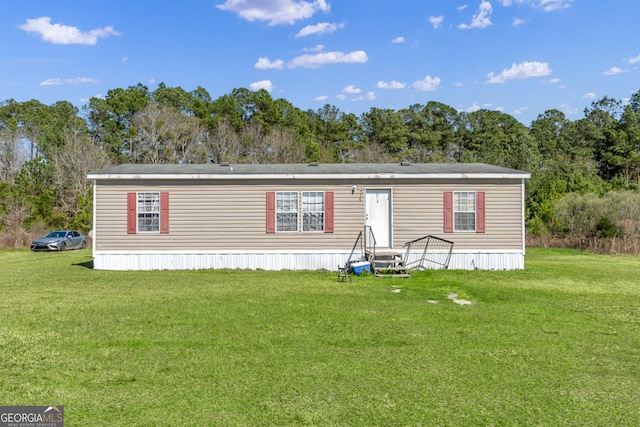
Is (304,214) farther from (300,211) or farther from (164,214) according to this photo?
(164,214)

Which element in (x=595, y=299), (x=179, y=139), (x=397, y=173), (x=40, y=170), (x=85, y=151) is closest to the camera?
(x=595, y=299)

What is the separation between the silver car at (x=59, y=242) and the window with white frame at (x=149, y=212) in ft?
30.5

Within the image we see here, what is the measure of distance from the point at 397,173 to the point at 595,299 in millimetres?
5680

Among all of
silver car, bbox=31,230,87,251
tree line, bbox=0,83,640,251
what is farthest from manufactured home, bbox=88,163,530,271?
tree line, bbox=0,83,640,251

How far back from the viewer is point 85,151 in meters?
31.3

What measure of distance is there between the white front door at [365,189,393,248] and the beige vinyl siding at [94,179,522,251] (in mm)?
169

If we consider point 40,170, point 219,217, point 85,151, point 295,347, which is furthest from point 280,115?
point 295,347

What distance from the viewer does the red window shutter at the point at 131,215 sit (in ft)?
39.8

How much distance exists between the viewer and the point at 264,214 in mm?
12250

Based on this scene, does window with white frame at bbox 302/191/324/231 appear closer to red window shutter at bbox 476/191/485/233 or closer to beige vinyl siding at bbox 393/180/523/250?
beige vinyl siding at bbox 393/180/523/250

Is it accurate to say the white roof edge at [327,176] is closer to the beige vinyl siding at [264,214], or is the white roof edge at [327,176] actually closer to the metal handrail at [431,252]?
the beige vinyl siding at [264,214]

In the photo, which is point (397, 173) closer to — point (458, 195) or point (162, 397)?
point (458, 195)

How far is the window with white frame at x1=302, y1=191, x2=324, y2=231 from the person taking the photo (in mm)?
12258

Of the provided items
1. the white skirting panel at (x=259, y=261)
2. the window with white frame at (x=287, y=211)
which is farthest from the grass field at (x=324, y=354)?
the window with white frame at (x=287, y=211)
